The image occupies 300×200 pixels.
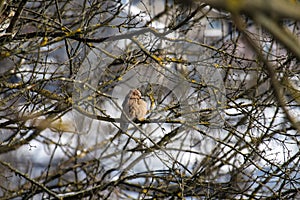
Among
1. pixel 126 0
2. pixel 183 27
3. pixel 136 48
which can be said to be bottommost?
pixel 136 48

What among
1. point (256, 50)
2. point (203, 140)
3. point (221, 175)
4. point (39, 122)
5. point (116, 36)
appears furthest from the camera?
point (221, 175)

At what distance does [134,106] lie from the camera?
8.17 feet

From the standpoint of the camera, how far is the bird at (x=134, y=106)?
8.09 feet

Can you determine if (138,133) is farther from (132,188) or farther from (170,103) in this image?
(132,188)

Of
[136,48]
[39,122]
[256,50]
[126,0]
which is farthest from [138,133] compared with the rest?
[256,50]

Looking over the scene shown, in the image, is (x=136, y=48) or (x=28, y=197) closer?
(x=136, y=48)

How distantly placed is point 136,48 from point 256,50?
210 cm

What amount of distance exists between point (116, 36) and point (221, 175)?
229 centimetres

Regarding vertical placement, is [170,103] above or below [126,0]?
below

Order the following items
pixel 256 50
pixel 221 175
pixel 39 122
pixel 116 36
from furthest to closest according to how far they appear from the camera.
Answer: pixel 221 175 → pixel 39 122 → pixel 116 36 → pixel 256 50

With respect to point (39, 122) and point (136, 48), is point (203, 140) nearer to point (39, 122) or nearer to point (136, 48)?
point (136, 48)

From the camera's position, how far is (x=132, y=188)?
484cm

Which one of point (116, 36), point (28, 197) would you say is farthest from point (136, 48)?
point (28, 197)

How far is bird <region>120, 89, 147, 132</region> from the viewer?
97.1 inches
